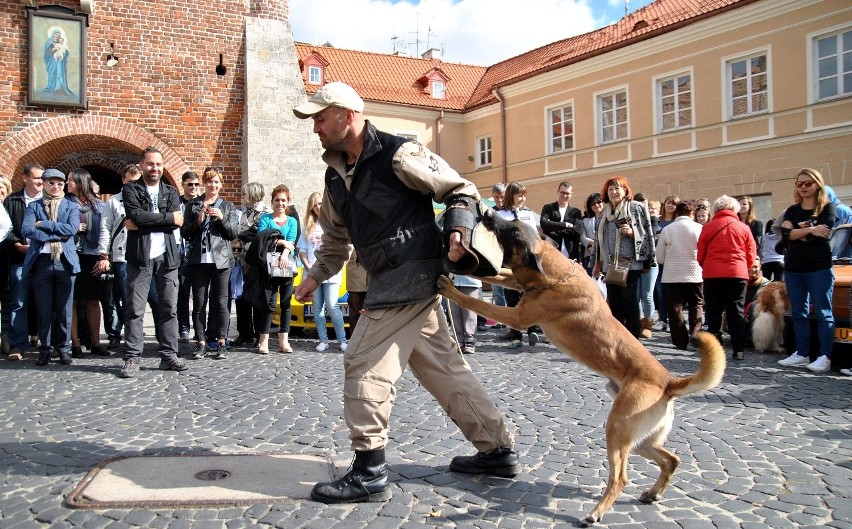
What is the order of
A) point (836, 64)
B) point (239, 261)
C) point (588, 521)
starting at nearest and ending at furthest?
point (588, 521)
point (239, 261)
point (836, 64)

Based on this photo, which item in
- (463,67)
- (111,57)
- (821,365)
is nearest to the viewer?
(821,365)

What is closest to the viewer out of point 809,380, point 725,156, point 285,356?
point 809,380

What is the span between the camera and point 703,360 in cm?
335

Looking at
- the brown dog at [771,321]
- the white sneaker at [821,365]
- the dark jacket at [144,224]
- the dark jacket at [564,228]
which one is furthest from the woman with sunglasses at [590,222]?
the dark jacket at [144,224]

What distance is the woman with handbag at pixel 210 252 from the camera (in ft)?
25.5

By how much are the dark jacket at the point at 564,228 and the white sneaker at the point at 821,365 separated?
322 centimetres

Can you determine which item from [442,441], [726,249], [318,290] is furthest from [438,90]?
[442,441]

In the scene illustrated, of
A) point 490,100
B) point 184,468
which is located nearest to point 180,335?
point 184,468

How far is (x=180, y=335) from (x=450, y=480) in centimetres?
659

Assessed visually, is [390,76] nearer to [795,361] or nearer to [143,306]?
[143,306]

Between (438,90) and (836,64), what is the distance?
2062cm

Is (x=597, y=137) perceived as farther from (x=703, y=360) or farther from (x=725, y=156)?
(x=703, y=360)

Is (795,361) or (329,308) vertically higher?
(329,308)

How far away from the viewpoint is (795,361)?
769 cm
